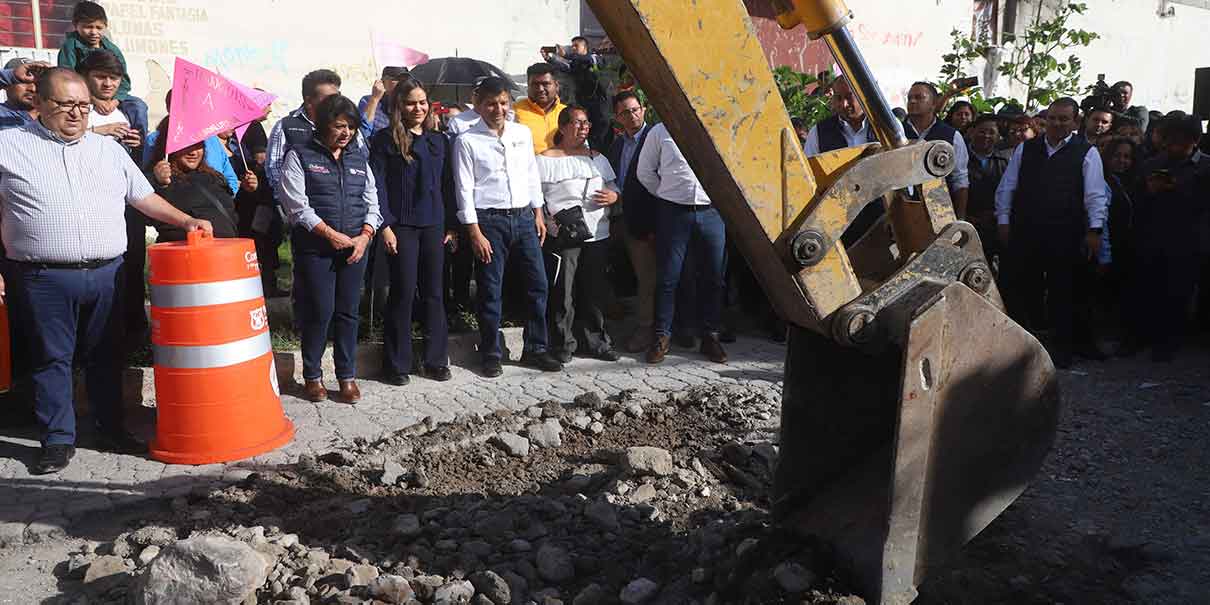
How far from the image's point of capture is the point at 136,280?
6082mm

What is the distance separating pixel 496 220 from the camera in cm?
Answer: 648

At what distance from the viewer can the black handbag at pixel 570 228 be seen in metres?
6.82

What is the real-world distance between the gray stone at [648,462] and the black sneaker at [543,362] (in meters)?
2.41

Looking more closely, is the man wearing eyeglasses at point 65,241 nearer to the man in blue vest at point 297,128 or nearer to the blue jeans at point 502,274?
the man in blue vest at point 297,128

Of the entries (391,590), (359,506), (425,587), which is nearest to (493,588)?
(425,587)

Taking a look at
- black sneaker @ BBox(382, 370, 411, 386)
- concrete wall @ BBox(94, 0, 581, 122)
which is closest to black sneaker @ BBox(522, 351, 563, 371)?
black sneaker @ BBox(382, 370, 411, 386)

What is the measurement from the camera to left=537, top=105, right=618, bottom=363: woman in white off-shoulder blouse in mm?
6879

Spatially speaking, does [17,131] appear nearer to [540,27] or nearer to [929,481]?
[929,481]

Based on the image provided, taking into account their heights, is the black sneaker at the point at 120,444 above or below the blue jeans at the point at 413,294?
below

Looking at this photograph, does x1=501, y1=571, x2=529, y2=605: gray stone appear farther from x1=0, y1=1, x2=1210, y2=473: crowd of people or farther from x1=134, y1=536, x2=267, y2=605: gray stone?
x1=0, y1=1, x2=1210, y2=473: crowd of people

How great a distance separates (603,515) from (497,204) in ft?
10.4

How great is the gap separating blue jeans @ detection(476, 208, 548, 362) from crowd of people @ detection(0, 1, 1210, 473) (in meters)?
0.02

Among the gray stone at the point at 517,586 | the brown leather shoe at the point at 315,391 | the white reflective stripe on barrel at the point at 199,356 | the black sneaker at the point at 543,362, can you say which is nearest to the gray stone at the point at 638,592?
the gray stone at the point at 517,586

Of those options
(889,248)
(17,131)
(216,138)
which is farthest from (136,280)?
(889,248)
